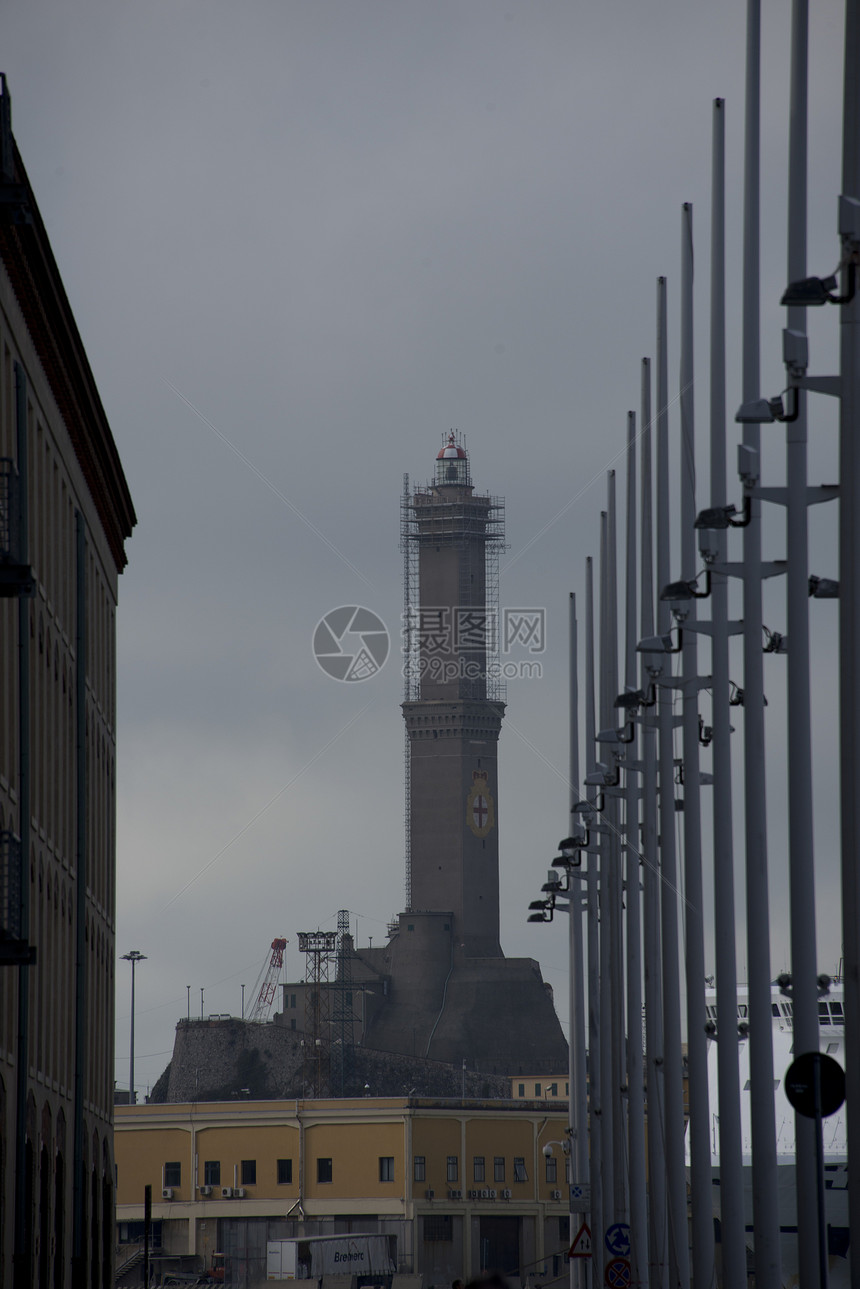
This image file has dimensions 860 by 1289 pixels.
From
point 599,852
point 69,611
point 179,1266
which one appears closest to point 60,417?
point 69,611

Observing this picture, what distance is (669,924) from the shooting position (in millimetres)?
34781

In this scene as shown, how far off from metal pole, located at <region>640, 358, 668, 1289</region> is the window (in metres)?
67.9

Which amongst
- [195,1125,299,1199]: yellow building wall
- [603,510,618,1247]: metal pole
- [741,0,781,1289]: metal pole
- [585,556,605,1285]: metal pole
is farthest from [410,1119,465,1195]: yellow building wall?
[741,0,781,1289]: metal pole

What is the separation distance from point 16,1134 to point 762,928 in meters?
12.8

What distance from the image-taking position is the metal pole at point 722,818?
2772cm

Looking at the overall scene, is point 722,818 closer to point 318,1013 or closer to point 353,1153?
point 353,1153

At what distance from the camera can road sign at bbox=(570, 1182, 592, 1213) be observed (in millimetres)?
52938

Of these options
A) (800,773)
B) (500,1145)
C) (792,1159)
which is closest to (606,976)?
(792,1159)

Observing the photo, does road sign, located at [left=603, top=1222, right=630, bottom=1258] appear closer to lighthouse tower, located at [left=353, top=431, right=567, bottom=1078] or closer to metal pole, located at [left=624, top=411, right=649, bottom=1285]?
metal pole, located at [left=624, top=411, right=649, bottom=1285]

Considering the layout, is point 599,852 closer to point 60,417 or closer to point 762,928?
point 60,417

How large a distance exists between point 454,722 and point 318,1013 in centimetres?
2437

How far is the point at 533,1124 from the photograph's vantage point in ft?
357

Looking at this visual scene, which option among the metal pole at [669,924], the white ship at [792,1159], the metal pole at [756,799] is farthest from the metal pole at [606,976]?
the metal pole at [756,799]

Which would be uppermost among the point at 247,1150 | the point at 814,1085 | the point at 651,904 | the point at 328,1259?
the point at 651,904
